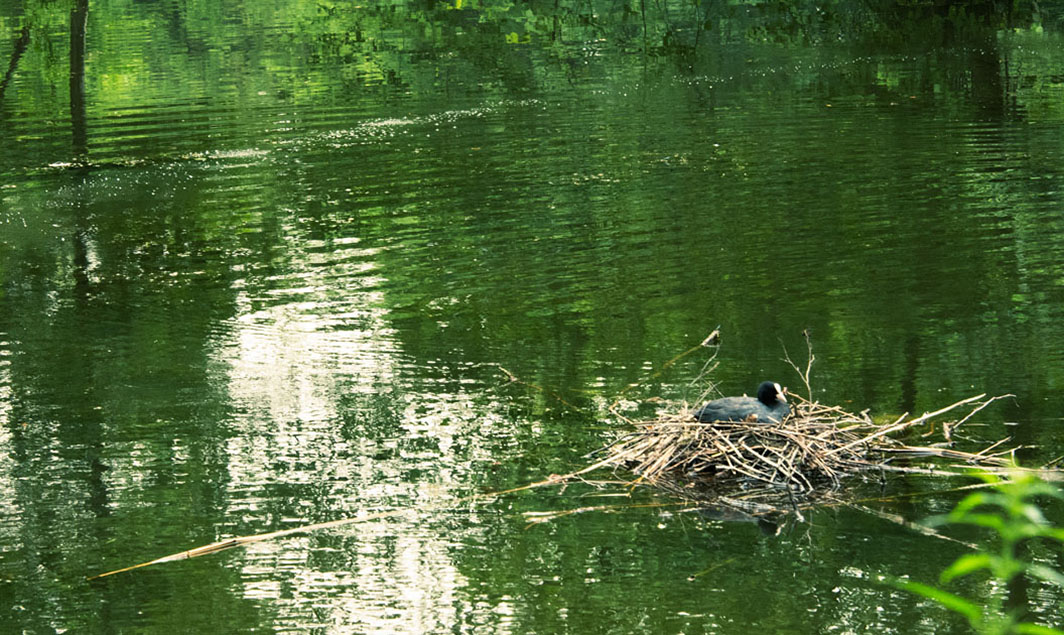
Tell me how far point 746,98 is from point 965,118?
3.82 m

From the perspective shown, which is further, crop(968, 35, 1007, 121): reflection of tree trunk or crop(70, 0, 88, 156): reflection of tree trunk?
crop(70, 0, 88, 156): reflection of tree trunk

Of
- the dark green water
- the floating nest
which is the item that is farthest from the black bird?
the dark green water

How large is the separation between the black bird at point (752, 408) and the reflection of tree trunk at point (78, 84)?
52.0 feet

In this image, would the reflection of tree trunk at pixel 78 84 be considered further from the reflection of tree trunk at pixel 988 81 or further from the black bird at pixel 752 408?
the black bird at pixel 752 408

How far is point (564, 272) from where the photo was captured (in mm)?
12984

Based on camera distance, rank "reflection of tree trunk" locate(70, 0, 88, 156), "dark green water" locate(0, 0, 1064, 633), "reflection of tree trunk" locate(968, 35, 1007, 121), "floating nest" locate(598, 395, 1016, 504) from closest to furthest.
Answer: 1. "dark green water" locate(0, 0, 1064, 633)
2. "floating nest" locate(598, 395, 1016, 504)
3. "reflection of tree trunk" locate(968, 35, 1007, 121)
4. "reflection of tree trunk" locate(70, 0, 88, 156)

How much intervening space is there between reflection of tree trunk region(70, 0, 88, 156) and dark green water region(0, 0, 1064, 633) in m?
0.14

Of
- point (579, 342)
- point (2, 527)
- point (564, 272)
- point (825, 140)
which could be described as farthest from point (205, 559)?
point (825, 140)

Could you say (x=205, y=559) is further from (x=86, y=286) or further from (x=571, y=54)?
(x=571, y=54)

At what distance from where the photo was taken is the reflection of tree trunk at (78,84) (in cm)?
2255

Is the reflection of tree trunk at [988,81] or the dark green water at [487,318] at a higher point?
the reflection of tree trunk at [988,81]

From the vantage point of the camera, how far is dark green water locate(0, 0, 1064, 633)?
678 cm

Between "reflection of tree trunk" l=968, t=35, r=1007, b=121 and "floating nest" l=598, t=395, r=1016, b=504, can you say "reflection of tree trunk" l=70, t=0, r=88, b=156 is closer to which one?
"reflection of tree trunk" l=968, t=35, r=1007, b=121

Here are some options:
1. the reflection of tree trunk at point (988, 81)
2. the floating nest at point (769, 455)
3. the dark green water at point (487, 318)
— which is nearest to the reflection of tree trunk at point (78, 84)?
the dark green water at point (487, 318)
